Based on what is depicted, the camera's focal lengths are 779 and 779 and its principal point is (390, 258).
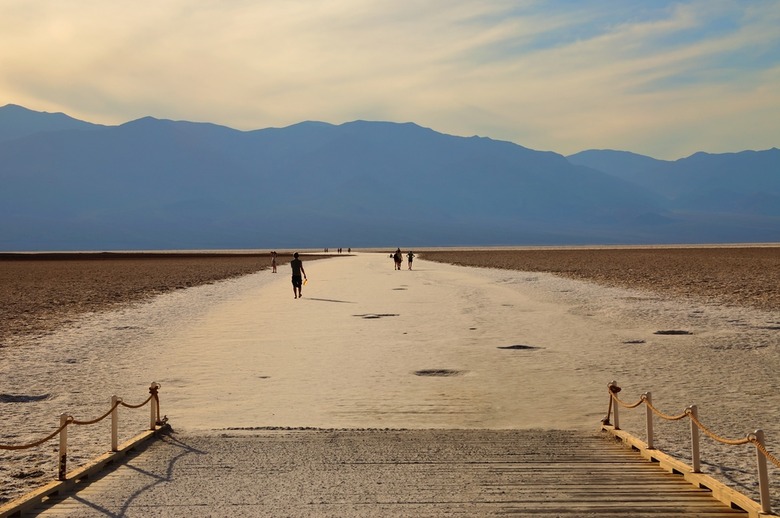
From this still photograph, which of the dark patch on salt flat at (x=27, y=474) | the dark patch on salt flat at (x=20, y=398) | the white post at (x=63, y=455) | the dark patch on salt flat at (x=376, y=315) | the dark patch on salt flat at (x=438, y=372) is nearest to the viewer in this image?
the white post at (x=63, y=455)

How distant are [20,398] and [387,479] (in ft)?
25.0

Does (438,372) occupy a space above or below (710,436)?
below

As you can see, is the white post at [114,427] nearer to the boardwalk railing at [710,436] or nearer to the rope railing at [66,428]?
the rope railing at [66,428]

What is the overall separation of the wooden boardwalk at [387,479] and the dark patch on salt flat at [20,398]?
4016 mm

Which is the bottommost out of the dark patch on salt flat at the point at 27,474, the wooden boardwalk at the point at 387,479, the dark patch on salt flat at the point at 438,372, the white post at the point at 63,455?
the dark patch on salt flat at the point at 27,474

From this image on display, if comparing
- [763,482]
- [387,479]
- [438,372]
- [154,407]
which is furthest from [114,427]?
[438,372]

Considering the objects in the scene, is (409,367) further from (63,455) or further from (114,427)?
(63,455)

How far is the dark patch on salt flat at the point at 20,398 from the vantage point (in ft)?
39.3

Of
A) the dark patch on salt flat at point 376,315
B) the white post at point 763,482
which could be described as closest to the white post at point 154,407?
the white post at point 763,482

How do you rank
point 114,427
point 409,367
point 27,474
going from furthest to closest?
point 409,367
point 114,427
point 27,474

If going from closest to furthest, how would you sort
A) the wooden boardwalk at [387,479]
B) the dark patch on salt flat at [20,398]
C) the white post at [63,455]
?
the wooden boardwalk at [387,479] → the white post at [63,455] → the dark patch on salt flat at [20,398]

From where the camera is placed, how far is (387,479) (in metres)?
7.22

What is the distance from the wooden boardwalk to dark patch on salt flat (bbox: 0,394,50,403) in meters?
4.02

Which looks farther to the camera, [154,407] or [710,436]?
[154,407]
